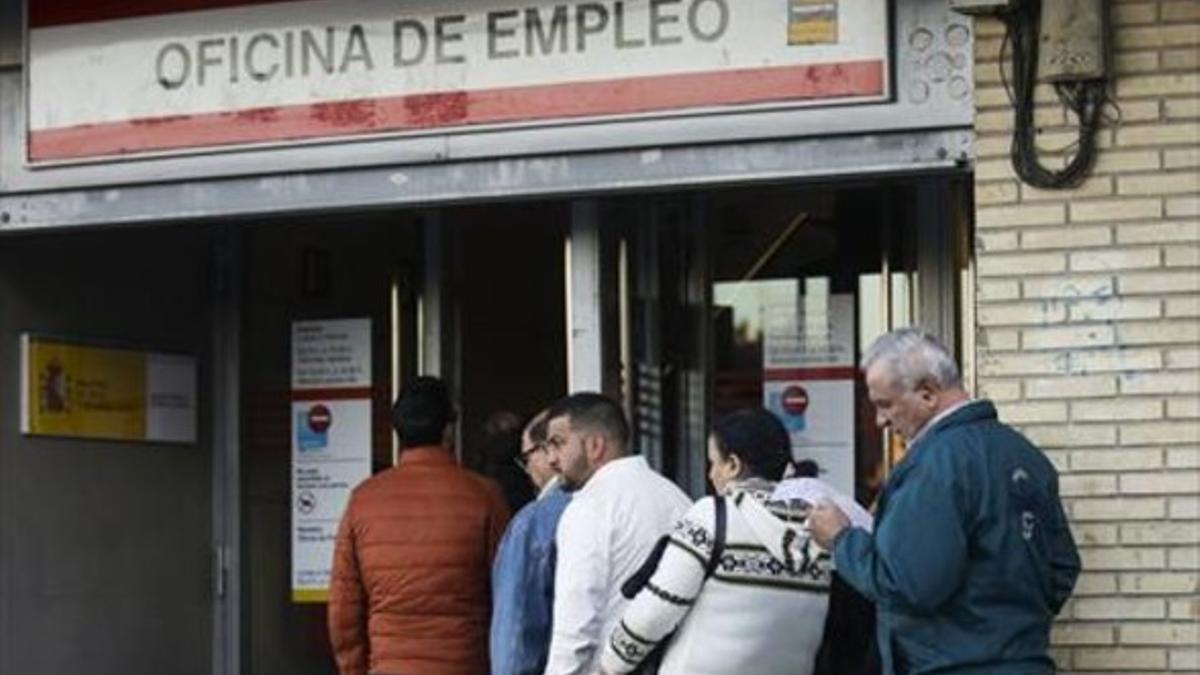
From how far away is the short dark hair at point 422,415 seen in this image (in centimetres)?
855

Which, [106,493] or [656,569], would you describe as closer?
[656,569]

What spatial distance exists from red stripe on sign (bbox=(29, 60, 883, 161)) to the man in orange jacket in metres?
0.96

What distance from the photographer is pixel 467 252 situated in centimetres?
1048

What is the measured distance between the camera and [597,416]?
7562mm

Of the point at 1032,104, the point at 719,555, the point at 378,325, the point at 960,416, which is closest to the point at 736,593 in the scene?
the point at 719,555

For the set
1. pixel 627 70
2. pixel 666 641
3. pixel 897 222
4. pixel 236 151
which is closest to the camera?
pixel 666 641

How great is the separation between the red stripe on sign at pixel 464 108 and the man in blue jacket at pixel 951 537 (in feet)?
5.66

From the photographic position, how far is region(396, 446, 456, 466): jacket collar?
28.2 ft

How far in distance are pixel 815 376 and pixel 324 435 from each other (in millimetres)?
2271

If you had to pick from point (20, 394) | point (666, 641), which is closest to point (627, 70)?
point (666, 641)

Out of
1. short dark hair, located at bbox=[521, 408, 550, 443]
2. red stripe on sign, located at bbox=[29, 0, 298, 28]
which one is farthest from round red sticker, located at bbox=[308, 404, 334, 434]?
short dark hair, located at bbox=[521, 408, 550, 443]

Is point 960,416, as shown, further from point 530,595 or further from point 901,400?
point 530,595

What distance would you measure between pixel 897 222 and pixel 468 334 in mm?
1955

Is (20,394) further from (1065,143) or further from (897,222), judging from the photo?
(1065,143)
